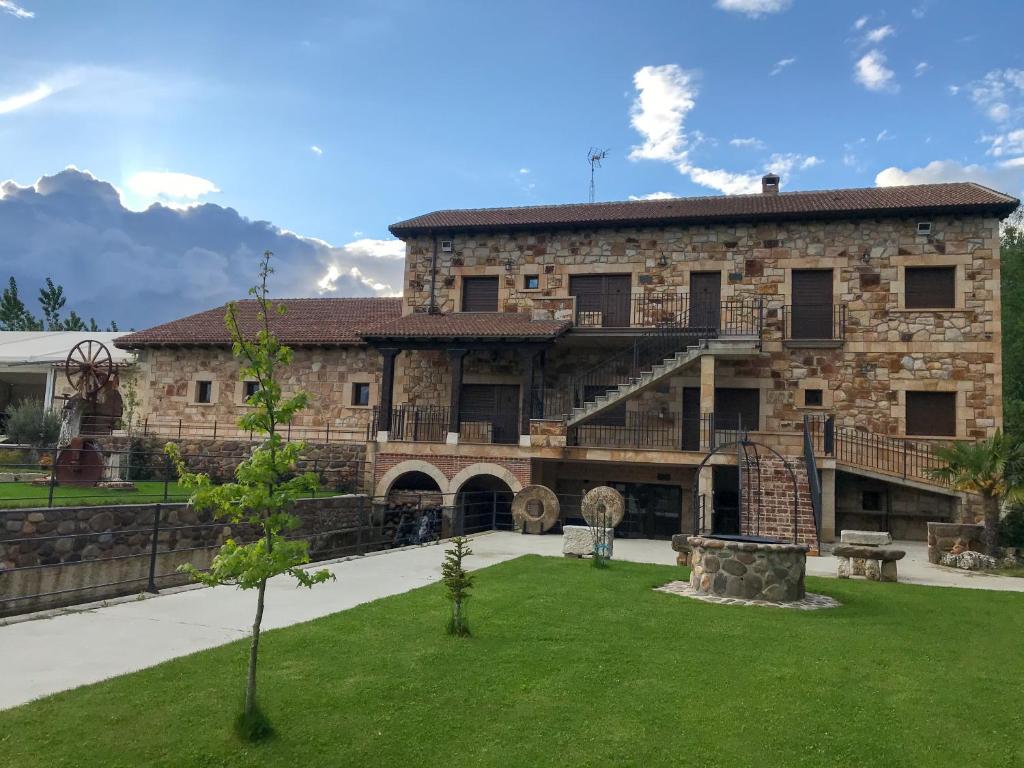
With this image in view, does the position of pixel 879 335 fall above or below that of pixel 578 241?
below

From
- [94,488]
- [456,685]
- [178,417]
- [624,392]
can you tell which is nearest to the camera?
[456,685]

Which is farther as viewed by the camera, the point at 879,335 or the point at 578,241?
the point at 578,241

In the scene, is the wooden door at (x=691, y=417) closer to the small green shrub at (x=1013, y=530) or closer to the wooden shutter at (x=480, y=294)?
the wooden shutter at (x=480, y=294)

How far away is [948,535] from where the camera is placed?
1436 centimetres

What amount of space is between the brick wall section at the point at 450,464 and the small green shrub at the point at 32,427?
32.0 feet

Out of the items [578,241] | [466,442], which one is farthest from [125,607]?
[578,241]

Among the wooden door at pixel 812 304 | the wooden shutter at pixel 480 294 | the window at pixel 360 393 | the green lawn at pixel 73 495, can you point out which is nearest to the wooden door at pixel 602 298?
the wooden shutter at pixel 480 294

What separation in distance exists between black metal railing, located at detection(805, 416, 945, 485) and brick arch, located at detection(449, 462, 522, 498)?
712 cm

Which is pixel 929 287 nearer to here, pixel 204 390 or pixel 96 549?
pixel 96 549

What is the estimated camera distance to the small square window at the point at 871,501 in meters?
18.6

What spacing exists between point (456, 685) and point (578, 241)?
16.8 m

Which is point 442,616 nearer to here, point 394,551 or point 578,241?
point 394,551

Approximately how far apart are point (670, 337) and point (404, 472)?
7.83 m

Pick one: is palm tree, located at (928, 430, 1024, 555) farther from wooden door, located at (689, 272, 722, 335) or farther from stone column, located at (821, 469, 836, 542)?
wooden door, located at (689, 272, 722, 335)
